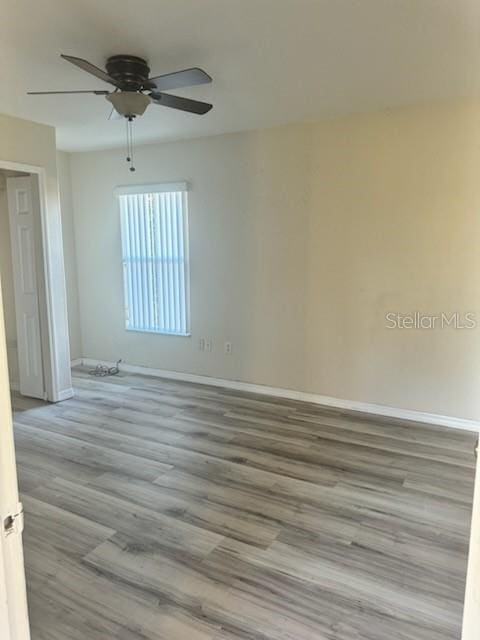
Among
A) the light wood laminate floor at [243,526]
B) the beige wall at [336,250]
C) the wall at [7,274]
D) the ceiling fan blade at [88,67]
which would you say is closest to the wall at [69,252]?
the beige wall at [336,250]

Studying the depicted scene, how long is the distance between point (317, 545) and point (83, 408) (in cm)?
276

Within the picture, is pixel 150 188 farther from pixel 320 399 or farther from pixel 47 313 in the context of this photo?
pixel 320 399

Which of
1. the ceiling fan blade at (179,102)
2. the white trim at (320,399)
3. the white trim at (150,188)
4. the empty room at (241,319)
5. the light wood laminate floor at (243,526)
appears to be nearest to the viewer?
the light wood laminate floor at (243,526)

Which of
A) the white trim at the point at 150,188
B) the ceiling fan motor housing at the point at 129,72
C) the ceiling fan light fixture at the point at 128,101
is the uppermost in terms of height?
the ceiling fan motor housing at the point at 129,72

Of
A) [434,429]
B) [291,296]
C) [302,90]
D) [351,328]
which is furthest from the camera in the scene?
[291,296]

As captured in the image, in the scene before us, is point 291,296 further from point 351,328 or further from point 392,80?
point 392,80

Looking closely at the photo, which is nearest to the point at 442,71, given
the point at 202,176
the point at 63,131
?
the point at 202,176

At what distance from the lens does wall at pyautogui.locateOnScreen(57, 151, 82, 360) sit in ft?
18.1

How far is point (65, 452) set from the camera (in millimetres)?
3406

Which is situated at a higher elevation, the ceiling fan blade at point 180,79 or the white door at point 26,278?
the ceiling fan blade at point 180,79

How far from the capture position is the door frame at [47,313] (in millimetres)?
4195

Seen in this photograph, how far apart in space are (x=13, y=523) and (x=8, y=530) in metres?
0.01

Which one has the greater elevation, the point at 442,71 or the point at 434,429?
the point at 442,71

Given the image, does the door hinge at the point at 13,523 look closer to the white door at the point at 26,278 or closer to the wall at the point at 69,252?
the white door at the point at 26,278
